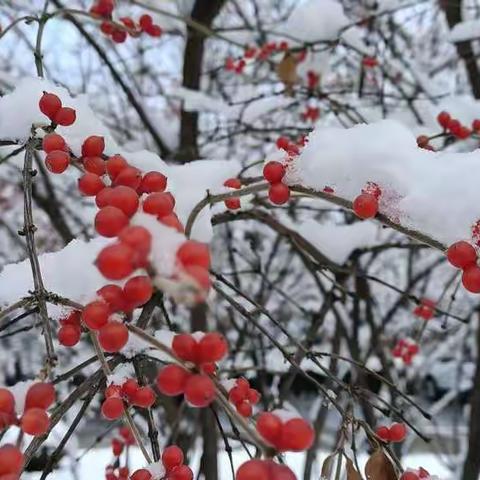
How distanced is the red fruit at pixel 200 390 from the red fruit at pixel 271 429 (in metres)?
0.05

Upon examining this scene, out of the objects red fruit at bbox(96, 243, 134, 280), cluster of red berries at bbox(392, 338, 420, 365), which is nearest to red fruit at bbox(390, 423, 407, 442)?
red fruit at bbox(96, 243, 134, 280)

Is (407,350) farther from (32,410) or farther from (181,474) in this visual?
(32,410)

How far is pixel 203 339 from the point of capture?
2.04ft

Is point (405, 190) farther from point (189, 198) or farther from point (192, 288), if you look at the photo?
point (192, 288)

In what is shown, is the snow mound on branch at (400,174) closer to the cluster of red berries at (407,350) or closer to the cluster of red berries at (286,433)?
the cluster of red berries at (286,433)

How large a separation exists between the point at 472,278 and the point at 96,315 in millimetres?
452

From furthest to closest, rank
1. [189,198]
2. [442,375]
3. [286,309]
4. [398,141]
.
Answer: [442,375] → [286,309] → [189,198] → [398,141]

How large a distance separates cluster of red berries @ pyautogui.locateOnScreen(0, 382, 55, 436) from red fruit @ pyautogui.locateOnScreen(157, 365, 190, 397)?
13cm

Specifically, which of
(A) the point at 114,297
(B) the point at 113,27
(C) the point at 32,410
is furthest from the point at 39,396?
(B) the point at 113,27

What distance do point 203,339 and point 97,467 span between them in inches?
212

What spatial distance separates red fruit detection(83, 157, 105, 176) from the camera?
38.2 inches

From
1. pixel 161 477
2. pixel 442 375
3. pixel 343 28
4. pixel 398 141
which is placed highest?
pixel 442 375

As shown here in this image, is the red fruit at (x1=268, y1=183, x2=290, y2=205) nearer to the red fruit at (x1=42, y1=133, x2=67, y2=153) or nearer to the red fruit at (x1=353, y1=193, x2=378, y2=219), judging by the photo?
the red fruit at (x1=353, y1=193, x2=378, y2=219)

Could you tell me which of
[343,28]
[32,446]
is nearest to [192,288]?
[32,446]
